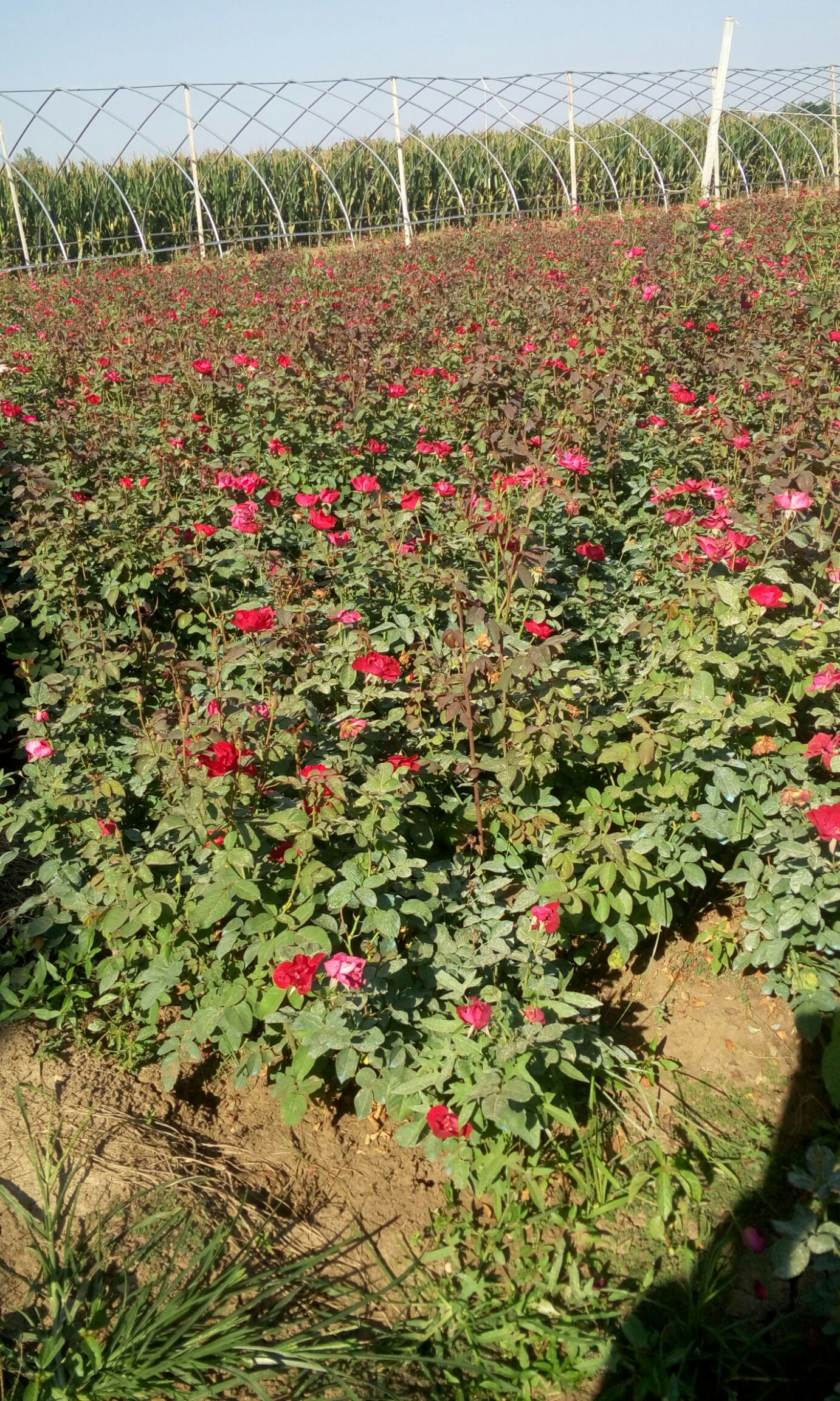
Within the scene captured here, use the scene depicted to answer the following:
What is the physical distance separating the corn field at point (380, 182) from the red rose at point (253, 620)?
16.0 metres

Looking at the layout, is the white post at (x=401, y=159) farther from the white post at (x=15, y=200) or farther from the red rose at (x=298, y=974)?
the red rose at (x=298, y=974)

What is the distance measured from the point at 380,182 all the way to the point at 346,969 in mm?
22595

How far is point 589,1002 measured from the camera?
2.01 m

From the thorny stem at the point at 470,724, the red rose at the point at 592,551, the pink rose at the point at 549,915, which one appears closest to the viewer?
the pink rose at the point at 549,915

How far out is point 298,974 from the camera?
175 cm

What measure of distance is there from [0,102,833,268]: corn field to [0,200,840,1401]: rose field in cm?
1470

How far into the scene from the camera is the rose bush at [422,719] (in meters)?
2.03

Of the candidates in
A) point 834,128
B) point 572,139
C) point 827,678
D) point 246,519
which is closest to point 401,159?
point 572,139

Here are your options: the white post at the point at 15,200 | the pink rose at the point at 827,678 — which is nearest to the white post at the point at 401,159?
the white post at the point at 15,200

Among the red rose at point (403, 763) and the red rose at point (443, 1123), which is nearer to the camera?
the red rose at point (443, 1123)

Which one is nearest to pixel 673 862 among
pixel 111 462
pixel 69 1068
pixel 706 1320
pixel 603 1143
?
pixel 603 1143

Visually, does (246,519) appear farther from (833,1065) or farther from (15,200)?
(15,200)

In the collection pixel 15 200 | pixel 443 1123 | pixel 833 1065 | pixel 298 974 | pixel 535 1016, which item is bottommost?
pixel 833 1065

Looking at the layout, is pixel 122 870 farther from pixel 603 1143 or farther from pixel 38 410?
pixel 38 410
